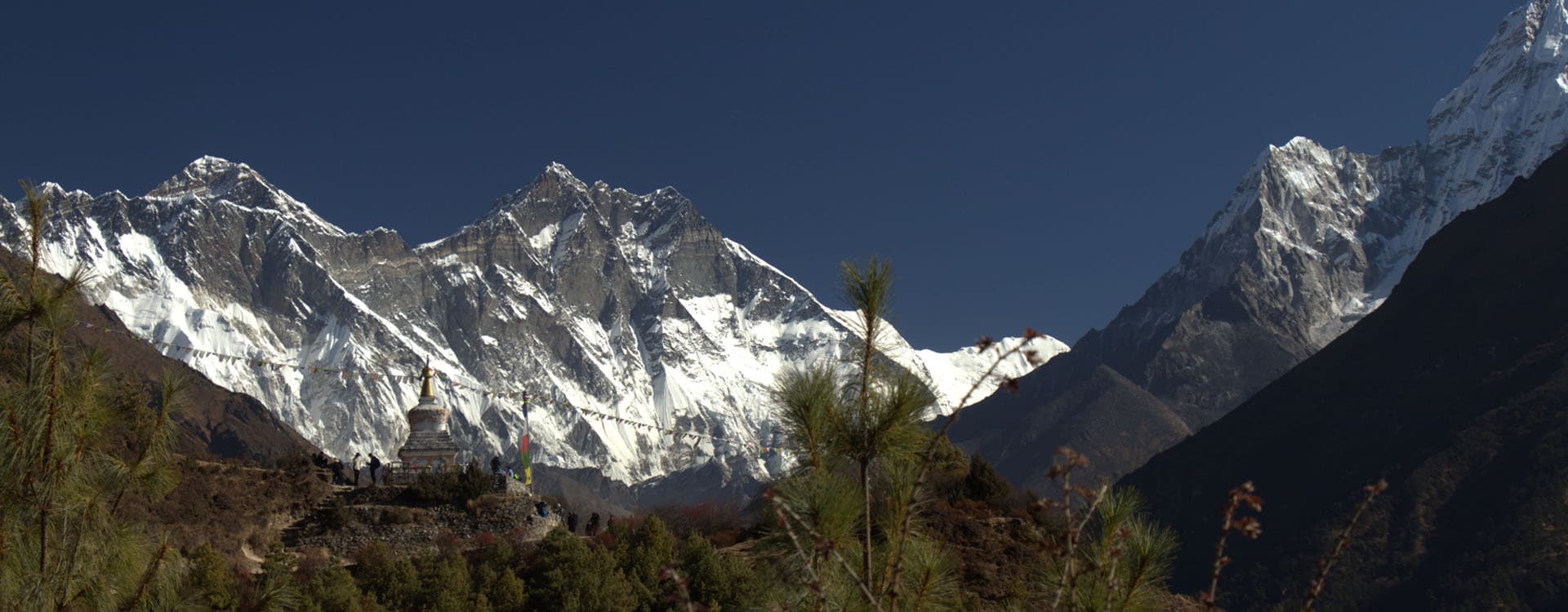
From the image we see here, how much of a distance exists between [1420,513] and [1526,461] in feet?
19.6

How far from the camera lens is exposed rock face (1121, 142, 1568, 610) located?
73.8m

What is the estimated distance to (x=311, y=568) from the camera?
33.7m

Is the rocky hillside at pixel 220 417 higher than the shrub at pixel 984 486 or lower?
higher

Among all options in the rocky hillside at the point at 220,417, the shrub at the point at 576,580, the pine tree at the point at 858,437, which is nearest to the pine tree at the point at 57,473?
the pine tree at the point at 858,437

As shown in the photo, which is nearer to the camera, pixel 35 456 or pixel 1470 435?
pixel 35 456

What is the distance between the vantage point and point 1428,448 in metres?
87.9

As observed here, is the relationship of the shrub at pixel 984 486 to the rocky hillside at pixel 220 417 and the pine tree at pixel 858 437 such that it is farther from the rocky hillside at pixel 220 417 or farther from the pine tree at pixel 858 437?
the rocky hillside at pixel 220 417

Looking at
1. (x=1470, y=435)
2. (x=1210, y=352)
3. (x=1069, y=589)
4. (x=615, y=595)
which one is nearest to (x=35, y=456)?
(x=1069, y=589)

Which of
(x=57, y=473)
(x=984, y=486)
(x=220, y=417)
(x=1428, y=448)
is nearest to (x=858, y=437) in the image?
(x=57, y=473)

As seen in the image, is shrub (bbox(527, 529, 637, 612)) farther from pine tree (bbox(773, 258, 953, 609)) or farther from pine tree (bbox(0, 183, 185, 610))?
pine tree (bbox(773, 258, 953, 609))

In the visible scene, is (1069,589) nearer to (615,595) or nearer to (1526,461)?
(615,595)

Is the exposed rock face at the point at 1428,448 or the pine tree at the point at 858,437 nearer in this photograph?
the pine tree at the point at 858,437

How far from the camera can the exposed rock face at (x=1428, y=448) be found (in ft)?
242

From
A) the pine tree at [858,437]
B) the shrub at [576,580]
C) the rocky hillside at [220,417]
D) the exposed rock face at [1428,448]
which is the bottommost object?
the pine tree at [858,437]
